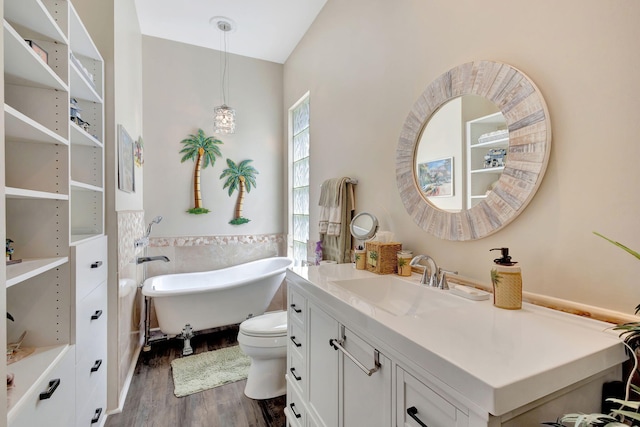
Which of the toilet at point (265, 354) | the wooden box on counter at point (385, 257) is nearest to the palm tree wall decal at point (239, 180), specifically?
the toilet at point (265, 354)

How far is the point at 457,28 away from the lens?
1315 mm

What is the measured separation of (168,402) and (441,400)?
202cm

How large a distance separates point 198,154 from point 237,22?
4.60ft

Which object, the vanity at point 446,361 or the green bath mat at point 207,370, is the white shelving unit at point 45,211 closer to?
the green bath mat at point 207,370

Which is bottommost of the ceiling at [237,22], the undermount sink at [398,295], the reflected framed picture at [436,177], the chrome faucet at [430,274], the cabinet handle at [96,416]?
the cabinet handle at [96,416]

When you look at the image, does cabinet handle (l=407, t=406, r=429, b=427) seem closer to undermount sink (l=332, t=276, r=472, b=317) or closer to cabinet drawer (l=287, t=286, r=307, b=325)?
undermount sink (l=332, t=276, r=472, b=317)

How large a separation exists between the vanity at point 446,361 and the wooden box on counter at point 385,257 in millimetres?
185

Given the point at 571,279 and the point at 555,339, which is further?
the point at 571,279

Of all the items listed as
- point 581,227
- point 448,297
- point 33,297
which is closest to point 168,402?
point 33,297

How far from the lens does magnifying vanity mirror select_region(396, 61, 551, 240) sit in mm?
1040

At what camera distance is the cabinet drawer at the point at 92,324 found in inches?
53.4

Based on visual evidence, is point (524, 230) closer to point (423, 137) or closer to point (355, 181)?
point (423, 137)

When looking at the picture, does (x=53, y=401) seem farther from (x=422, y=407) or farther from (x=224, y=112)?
(x=224, y=112)

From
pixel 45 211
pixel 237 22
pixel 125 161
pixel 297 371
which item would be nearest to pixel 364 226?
pixel 297 371
